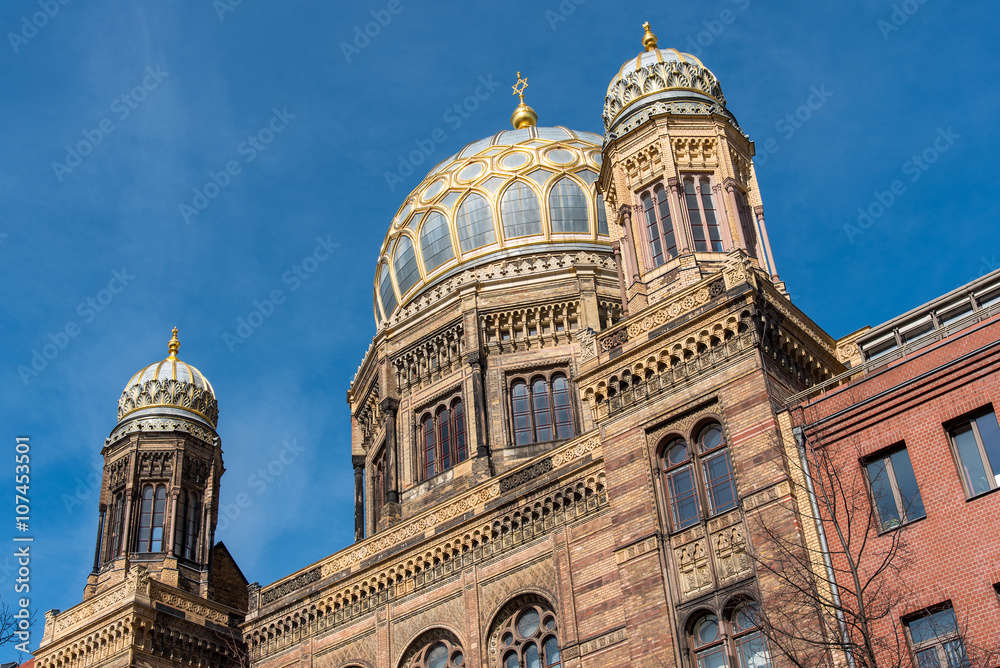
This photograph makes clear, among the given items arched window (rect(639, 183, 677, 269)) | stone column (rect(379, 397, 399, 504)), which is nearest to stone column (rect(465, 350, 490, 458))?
stone column (rect(379, 397, 399, 504))

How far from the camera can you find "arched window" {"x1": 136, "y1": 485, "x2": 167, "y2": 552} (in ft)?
125

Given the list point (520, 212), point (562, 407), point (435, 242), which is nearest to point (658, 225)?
point (562, 407)

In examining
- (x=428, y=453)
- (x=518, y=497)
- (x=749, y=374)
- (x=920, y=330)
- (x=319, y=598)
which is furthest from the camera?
(x=428, y=453)

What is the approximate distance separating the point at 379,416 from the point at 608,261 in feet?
31.1

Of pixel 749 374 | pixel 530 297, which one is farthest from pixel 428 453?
pixel 749 374

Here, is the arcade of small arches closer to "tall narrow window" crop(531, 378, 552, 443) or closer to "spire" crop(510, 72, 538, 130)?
"tall narrow window" crop(531, 378, 552, 443)

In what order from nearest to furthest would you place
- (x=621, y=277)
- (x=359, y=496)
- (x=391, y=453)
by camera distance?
(x=621, y=277), (x=391, y=453), (x=359, y=496)

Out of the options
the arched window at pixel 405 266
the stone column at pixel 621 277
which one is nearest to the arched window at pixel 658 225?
the stone column at pixel 621 277

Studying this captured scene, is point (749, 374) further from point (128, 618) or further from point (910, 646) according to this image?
point (128, 618)

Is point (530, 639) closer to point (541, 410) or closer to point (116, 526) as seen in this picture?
point (541, 410)

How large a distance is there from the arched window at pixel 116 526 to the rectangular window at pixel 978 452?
1043 inches

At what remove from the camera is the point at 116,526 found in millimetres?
38688

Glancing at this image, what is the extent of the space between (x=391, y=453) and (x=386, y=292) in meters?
7.70

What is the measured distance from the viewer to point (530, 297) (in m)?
39.7
